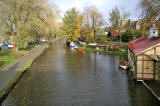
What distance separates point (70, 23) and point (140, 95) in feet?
164

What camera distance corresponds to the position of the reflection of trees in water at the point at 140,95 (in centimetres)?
1196

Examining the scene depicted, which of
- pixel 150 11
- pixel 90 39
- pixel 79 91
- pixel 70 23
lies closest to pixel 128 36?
pixel 90 39

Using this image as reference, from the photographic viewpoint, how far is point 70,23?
60594mm

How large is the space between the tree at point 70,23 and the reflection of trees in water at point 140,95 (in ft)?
148

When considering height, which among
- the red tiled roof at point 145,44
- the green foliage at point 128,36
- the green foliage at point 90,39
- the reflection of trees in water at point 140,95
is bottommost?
the reflection of trees in water at point 140,95

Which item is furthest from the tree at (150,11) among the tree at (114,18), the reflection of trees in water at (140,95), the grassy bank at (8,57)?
the tree at (114,18)

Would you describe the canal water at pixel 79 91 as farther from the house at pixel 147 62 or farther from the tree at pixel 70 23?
the tree at pixel 70 23

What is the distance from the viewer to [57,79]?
18094mm

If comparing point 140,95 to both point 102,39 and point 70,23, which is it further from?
point 70,23

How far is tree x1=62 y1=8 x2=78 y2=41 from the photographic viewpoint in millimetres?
59469

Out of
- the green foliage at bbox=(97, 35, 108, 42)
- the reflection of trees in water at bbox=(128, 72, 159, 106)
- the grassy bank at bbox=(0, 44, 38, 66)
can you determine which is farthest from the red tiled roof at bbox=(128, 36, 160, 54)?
the green foliage at bbox=(97, 35, 108, 42)

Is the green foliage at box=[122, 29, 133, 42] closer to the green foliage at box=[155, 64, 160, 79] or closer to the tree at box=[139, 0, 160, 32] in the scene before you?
the tree at box=[139, 0, 160, 32]

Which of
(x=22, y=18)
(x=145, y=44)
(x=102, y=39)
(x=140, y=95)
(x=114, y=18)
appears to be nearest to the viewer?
(x=140, y=95)

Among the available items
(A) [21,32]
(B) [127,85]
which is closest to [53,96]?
(B) [127,85]
